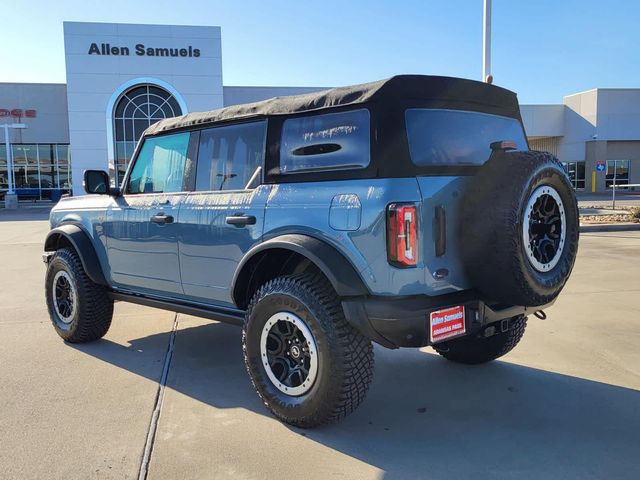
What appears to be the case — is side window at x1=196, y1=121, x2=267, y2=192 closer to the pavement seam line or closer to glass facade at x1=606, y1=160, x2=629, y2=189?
the pavement seam line

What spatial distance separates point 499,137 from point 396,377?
1.96 metres

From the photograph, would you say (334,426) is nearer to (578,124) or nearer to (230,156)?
(230,156)

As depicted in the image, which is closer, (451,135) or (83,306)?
(451,135)

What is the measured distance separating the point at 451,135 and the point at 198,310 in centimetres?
223

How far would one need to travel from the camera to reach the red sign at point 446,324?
115 inches

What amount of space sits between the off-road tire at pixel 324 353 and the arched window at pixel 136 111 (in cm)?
3056

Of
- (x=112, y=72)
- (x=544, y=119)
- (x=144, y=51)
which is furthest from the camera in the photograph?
(x=544, y=119)

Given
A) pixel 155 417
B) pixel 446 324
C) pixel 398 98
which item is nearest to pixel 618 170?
pixel 398 98

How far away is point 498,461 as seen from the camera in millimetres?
2893

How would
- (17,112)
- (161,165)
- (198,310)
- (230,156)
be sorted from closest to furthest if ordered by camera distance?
1. (230,156)
2. (198,310)
3. (161,165)
4. (17,112)

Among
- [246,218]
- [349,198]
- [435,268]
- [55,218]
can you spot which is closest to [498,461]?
[435,268]

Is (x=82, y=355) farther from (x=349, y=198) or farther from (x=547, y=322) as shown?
(x=547, y=322)

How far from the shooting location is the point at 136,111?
3194cm

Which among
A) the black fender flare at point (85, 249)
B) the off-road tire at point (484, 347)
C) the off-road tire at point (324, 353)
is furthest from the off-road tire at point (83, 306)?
the off-road tire at point (484, 347)
